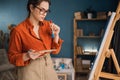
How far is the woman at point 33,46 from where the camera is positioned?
1.32 metres

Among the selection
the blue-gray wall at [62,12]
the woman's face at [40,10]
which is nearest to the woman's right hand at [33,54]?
the woman's face at [40,10]

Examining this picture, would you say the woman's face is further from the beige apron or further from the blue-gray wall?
the blue-gray wall

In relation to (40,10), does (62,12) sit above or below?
below

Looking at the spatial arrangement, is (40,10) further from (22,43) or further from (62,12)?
(62,12)

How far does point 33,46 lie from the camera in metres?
1.35

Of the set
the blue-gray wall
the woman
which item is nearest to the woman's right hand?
the woman

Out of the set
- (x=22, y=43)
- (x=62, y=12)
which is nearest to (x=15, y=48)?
(x=22, y=43)

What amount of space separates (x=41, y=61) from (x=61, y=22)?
12.2ft

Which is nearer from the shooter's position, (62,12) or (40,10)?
(40,10)

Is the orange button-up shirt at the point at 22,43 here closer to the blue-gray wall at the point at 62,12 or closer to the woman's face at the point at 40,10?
the woman's face at the point at 40,10

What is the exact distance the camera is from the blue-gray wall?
4945 mm

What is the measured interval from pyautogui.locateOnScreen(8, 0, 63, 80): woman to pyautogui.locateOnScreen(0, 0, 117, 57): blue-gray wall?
Result: 3.57 m

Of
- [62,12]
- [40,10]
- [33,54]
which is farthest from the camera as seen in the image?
A: [62,12]

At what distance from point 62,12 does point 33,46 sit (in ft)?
12.3
